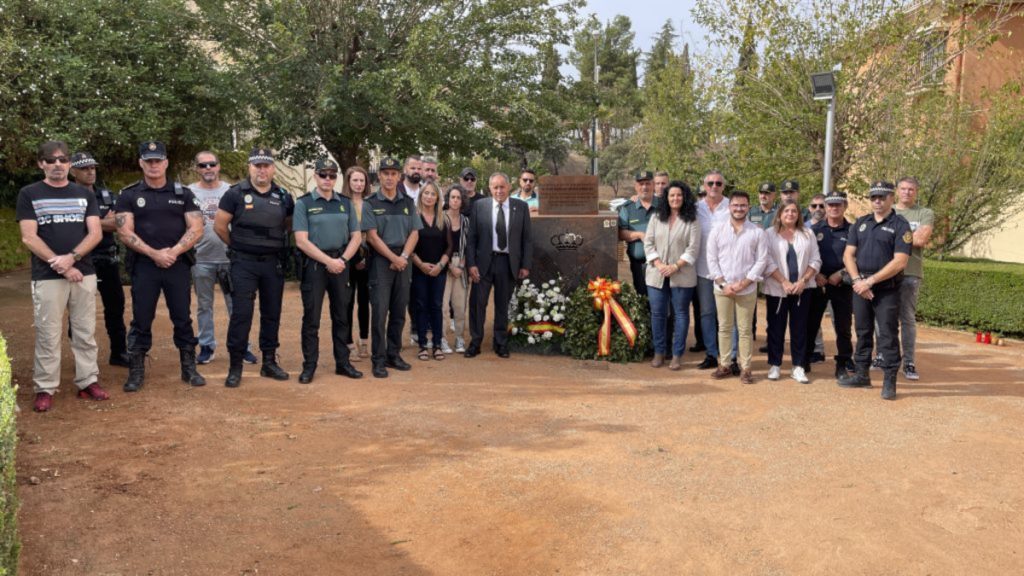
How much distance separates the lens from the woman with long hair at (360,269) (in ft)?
25.7

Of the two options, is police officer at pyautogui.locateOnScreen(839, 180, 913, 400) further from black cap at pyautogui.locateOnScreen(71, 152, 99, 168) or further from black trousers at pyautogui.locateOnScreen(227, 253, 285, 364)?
black cap at pyautogui.locateOnScreen(71, 152, 99, 168)

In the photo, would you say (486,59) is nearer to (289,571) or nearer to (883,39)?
(883,39)

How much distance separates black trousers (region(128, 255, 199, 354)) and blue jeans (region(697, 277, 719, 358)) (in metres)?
4.93

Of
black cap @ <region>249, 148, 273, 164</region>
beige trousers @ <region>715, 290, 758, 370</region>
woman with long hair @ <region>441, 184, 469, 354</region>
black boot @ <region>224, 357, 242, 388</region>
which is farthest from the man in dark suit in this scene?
black boot @ <region>224, 357, 242, 388</region>

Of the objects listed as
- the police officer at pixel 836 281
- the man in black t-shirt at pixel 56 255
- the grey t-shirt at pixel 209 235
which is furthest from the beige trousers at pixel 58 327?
the police officer at pixel 836 281

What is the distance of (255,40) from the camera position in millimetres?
14547

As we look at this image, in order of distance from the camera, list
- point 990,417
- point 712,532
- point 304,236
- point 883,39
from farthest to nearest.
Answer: point 883,39 → point 304,236 → point 990,417 → point 712,532

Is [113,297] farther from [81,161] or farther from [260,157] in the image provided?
[260,157]

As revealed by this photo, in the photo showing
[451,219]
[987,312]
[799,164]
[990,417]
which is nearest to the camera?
[990,417]

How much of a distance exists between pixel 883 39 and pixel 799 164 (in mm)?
2395

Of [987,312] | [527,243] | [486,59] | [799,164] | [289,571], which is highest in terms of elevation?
[486,59]

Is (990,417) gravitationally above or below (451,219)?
below

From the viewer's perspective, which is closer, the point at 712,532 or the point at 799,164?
the point at 712,532

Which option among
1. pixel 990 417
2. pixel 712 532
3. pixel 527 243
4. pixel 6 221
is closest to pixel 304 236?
pixel 527 243
